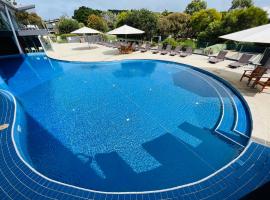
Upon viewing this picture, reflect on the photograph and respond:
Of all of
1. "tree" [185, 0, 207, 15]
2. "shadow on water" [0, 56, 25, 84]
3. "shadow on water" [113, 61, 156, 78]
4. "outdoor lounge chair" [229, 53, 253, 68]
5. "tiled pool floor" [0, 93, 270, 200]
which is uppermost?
"tree" [185, 0, 207, 15]

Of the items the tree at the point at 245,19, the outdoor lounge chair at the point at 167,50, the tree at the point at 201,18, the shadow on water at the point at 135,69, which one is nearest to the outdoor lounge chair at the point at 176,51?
the outdoor lounge chair at the point at 167,50

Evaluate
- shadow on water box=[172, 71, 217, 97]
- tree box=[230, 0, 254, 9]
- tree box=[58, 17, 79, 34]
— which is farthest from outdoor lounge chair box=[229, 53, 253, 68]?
tree box=[58, 17, 79, 34]

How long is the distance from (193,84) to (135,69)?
4.91 m

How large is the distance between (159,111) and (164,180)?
3221 mm

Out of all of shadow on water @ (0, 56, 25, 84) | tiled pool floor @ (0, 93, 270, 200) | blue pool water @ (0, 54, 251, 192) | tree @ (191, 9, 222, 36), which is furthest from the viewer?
tree @ (191, 9, 222, 36)

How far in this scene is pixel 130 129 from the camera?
5816 mm

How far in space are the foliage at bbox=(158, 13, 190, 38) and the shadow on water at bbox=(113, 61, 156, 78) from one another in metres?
15.5

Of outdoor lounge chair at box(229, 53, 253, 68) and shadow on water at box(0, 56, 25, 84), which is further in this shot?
shadow on water at box(0, 56, 25, 84)

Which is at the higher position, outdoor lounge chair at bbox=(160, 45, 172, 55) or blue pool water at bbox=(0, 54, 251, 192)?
outdoor lounge chair at bbox=(160, 45, 172, 55)

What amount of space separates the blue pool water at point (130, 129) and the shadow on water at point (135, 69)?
0.87 meters

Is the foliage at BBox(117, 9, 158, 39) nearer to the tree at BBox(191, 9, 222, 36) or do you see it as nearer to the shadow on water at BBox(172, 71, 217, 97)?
the tree at BBox(191, 9, 222, 36)

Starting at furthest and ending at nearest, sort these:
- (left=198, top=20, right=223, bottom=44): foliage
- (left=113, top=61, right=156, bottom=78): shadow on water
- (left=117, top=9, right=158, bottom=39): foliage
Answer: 1. (left=117, top=9, right=158, bottom=39): foliage
2. (left=198, top=20, right=223, bottom=44): foliage
3. (left=113, top=61, right=156, bottom=78): shadow on water

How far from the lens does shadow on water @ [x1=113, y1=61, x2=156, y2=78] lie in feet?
37.3

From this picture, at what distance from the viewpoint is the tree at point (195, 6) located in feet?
149
